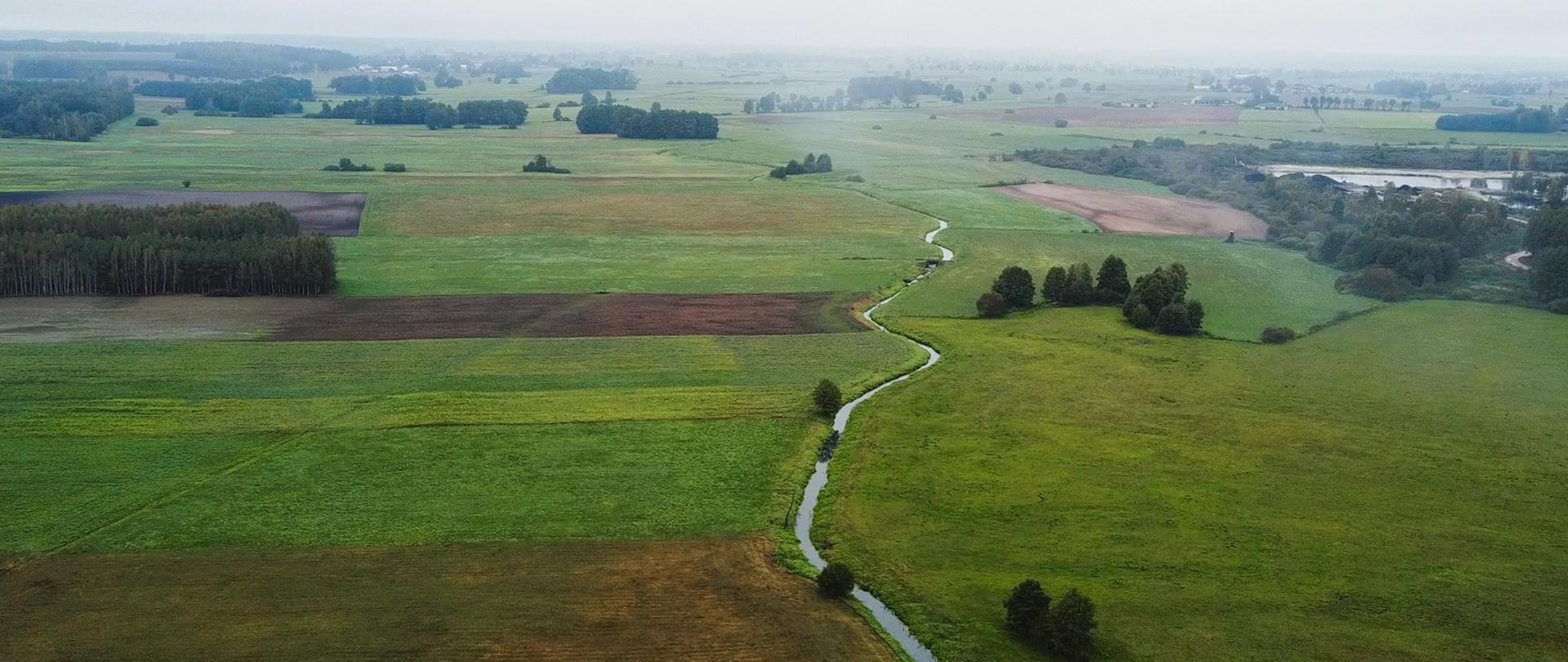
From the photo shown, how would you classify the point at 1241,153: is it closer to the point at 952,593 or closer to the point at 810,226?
the point at 810,226

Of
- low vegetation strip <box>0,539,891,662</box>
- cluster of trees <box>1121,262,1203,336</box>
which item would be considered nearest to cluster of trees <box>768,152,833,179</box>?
cluster of trees <box>1121,262,1203,336</box>

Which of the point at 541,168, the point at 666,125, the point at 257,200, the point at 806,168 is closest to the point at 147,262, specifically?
the point at 257,200

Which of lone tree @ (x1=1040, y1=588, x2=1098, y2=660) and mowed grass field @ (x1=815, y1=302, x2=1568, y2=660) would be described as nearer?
lone tree @ (x1=1040, y1=588, x2=1098, y2=660)

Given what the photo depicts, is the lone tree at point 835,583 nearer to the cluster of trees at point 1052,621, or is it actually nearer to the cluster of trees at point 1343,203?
the cluster of trees at point 1052,621

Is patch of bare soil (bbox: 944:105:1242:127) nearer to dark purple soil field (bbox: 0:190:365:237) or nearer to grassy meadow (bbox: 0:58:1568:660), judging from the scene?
grassy meadow (bbox: 0:58:1568:660)

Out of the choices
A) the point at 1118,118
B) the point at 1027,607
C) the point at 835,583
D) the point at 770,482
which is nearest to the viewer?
the point at 1027,607

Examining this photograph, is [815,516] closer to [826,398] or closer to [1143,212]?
[826,398]

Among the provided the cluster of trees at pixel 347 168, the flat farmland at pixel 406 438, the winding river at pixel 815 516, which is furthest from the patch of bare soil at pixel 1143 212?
the cluster of trees at pixel 347 168
